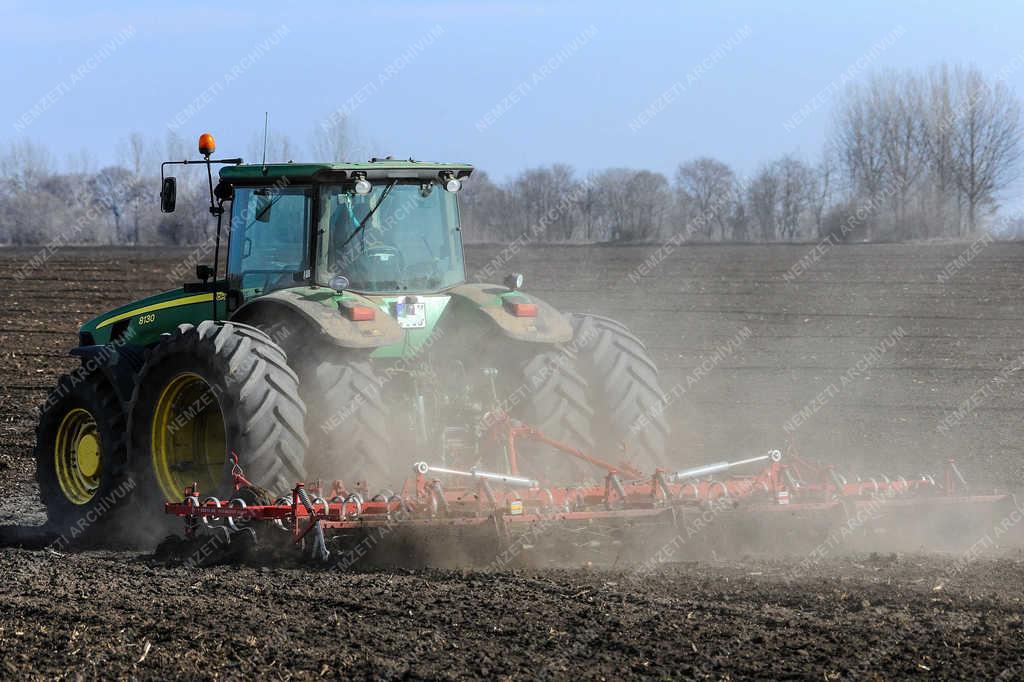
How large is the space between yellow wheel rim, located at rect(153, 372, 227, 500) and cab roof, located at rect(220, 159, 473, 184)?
4.21 feet

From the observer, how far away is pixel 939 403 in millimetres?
12562

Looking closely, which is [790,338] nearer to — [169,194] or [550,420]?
[550,420]

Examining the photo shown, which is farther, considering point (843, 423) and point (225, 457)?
point (843, 423)

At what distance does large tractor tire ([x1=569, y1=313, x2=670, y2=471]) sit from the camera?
7.25 meters

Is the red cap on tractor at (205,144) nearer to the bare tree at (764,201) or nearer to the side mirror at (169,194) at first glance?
the side mirror at (169,194)

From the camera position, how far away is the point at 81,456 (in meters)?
8.09

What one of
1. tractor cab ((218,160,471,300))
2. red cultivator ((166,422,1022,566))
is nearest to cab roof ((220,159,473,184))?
tractor cab ((218,160,471,300))

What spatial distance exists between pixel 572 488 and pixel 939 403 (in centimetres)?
724

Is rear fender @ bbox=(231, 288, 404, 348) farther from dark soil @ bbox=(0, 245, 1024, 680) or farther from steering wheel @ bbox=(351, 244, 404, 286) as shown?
dark soil @ bbox=(0, 245, 1024, 680)

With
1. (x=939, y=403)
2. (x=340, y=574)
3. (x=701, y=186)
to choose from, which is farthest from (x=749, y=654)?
(x=701, y=186)

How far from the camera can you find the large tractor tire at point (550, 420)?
23.4ft

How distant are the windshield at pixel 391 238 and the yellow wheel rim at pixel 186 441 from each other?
1.02 metres

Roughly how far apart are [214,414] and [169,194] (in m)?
1.38

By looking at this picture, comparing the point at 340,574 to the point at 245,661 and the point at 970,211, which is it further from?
the point at 970,211
